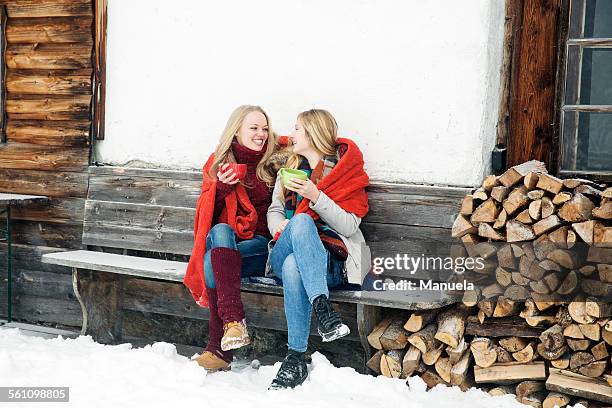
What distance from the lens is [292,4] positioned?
15.5ft

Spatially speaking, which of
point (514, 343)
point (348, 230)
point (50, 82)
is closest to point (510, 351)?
point (514, 343)

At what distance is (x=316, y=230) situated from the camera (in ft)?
12.9

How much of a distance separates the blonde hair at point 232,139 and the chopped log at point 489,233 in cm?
137

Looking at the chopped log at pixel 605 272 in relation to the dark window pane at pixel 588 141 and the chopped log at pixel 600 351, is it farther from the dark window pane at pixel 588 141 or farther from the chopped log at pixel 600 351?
the dark window pane at pixel 588 141

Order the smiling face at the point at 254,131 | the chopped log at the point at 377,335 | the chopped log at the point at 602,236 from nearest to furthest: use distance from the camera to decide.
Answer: the chopped log at the point at 602,236
the chopped log at the point at 377,335
the smiling face at the point at 254,131

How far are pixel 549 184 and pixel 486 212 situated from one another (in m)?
0.33

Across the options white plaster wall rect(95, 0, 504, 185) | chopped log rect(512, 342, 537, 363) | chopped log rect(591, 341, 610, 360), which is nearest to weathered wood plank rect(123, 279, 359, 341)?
white plaster wall rect(95, 0, 504, 185)

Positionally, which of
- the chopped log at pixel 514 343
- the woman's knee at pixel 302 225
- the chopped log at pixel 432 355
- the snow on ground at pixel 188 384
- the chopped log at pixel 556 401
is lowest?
the snow on ground at pixel 188 384

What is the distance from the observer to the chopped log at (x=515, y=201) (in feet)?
12.2

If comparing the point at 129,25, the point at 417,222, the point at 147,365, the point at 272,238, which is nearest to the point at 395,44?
the point at 417,222

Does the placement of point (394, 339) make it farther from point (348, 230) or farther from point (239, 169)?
point (239, 169)

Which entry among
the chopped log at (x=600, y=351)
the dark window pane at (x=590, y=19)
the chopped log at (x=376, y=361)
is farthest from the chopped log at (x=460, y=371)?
the dark window pane at (x=590, y=19)

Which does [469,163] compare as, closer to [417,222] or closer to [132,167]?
[417,222]

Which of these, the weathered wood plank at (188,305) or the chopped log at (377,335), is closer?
the chopped log at (377,335)
